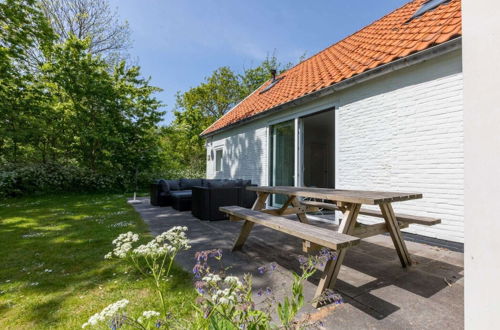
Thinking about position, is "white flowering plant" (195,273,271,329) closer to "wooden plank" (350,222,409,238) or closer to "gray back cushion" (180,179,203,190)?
"wooden plank" (350,222,409,238)

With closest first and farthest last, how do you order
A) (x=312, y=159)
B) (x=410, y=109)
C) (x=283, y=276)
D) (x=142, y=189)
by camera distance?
(x=283, y=276) < (x=410, y=109) < (x=312, y=159) < (x=142, y=189)

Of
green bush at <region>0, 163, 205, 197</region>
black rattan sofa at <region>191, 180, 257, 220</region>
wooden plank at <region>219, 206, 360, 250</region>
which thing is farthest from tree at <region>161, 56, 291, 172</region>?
wooden plank at <region>219, 206, 360, 250</region>

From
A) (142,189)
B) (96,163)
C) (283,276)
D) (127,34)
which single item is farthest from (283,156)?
(127,34)

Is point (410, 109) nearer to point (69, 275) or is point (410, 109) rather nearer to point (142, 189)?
point (69, 275)

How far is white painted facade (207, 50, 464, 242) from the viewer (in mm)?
3348

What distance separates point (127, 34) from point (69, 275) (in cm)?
1731

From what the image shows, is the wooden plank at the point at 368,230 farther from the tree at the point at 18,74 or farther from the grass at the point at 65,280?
the tree at the point at 18,74

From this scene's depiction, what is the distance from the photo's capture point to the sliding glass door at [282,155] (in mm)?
6297

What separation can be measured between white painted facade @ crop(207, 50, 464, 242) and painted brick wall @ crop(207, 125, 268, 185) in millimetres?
2421

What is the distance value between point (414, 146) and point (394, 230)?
1.75 meters

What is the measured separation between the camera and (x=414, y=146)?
378 centimetres

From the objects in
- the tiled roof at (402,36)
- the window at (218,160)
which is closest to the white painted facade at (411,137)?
the tiled roof at (402,36)

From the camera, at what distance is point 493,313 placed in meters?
0.84

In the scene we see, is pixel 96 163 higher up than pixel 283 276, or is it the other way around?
pixel 96 163
